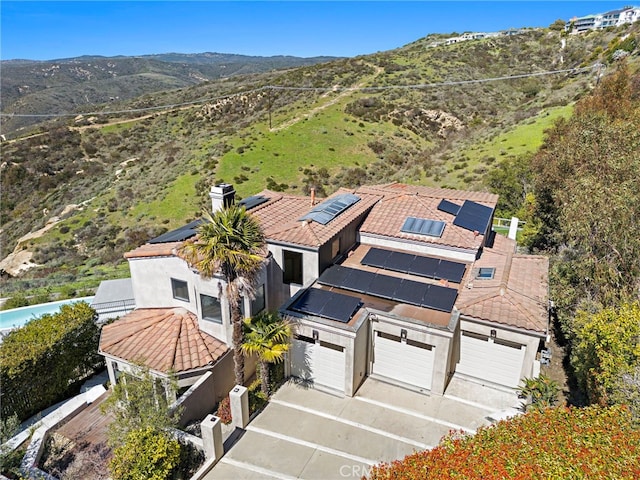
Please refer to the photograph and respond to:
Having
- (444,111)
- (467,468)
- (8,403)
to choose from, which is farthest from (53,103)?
(467,468)

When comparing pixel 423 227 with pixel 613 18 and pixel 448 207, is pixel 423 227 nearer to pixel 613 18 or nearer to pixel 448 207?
pixel 448 207

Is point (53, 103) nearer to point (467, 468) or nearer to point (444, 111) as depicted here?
point (444, 111)

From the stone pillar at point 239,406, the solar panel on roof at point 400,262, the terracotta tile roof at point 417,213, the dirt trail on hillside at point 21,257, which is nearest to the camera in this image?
the stone pillar at point 239,406

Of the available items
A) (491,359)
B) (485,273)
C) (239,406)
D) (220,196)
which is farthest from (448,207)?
(239,406)

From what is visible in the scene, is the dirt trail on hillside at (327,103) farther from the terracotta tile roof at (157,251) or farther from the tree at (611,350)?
the tree at (611,350)

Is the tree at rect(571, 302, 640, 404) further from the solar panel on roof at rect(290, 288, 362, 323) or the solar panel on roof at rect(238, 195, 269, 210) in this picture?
the solar panel on roof at rect(238, 195, 269, 210)
